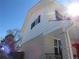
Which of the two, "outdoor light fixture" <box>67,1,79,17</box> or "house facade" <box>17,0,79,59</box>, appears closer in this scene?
"house facade" <box>17,0,79,59</box>

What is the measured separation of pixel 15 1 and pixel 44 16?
2878 millimetres

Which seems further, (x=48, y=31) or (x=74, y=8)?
(x=48, y=31)

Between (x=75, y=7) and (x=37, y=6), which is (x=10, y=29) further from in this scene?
(x=75, y=7)

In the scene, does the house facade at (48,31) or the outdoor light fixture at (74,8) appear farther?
the outdoor light fixture at (74,8)

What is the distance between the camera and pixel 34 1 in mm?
13172

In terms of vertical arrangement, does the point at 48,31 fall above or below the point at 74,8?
below

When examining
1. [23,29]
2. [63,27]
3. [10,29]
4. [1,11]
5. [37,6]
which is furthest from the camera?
[10,29]

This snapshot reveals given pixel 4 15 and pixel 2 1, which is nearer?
pixel 2 1

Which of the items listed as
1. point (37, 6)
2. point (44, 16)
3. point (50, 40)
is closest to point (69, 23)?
point (50, 40)

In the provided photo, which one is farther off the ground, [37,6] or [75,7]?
[37,6]

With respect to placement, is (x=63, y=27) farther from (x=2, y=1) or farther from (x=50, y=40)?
(x=2, y=1)

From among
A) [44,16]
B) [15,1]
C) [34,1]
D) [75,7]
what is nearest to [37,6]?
[34,1]

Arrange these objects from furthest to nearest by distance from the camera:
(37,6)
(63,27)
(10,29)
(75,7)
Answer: (10,29), (37,6), (75,7), (63,27)

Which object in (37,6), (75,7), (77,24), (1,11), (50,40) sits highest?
(37,6)
